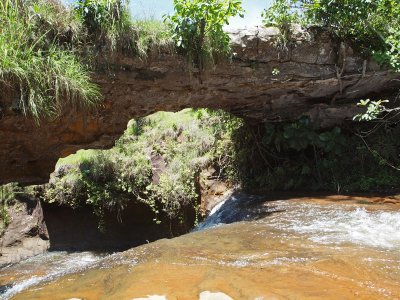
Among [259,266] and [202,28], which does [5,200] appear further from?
[259,266]

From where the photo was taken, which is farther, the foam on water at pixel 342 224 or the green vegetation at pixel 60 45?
the green vegetation at pixel 60 45

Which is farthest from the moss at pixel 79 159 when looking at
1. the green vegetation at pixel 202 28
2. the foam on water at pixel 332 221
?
the green vegetation at pixel 202 28

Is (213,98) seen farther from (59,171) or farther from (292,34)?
(59,171)

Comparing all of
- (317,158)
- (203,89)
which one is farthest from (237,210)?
(317,158)

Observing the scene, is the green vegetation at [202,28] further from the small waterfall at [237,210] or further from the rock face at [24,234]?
the rock face at [24,234]

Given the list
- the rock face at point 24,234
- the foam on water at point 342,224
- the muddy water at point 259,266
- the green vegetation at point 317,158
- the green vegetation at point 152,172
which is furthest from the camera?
the green vegetation at point 152,172

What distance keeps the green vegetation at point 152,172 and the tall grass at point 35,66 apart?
126 inches

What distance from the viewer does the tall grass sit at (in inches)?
191

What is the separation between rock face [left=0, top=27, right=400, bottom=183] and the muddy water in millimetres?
2419

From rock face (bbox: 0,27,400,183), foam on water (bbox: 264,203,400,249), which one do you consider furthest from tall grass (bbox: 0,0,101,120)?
foam on water (bbox: 264,203,400,249)

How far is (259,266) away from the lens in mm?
3090

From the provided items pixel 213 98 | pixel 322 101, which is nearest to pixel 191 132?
pixel 213 98

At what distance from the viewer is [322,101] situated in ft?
24.8

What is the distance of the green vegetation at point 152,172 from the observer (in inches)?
324
